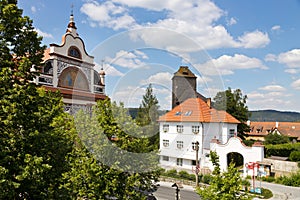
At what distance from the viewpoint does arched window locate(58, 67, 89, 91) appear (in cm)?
1943

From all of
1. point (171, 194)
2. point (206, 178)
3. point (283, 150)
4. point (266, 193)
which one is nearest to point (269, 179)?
point (266, 193)

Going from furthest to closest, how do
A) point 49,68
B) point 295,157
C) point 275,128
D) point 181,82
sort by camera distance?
point 275,128 < point 295,157 < point 49,68 < point 181,82

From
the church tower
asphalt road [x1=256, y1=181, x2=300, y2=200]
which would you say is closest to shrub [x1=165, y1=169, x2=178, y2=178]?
asphalt road [x1=256, y1=181, x2=300, y2=200]

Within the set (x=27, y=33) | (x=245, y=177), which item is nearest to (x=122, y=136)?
(x=27, y=33)

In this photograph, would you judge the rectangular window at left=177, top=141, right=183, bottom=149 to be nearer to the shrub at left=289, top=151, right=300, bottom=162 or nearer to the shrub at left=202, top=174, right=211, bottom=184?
the shrub at left=202, top=174, right=211, bottom=184

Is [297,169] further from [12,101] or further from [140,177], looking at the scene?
[12,101]

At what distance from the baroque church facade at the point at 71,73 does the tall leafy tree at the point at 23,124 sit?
1037 cm

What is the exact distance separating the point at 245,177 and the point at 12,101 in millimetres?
24064

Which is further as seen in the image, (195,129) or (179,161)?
(179,161)

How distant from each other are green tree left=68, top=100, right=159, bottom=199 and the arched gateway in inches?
599

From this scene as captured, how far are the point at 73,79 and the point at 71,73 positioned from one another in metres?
0.54

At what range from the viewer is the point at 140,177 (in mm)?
11141

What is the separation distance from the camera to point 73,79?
20609mm

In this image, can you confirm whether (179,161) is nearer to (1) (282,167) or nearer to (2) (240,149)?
(2) (240,149)
